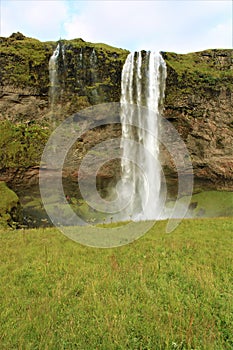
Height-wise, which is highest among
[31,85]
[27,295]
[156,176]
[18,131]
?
[31,85]

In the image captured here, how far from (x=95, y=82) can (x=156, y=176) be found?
13208 mm

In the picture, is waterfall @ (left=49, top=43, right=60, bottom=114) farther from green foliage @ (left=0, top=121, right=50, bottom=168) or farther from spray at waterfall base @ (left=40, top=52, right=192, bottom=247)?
green foliage @ (left=0, top=121, right=50, bottom=168)

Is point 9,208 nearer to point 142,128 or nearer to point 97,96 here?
point 97,96

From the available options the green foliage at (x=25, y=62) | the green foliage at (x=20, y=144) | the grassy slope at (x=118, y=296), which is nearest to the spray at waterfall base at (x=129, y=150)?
the green foliage at (x=20, y=144)

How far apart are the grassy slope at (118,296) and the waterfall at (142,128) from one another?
21559 mm

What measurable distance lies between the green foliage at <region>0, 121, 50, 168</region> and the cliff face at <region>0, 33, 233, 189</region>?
0.09 meters

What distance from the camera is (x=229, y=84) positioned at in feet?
100

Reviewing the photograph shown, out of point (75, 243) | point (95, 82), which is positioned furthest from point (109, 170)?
point (75, 243)

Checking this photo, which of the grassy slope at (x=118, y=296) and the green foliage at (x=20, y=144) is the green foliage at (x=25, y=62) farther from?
the grassy slope at (x=118, y=296)

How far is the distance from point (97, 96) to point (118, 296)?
2618cm

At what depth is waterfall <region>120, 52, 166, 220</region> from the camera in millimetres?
29297

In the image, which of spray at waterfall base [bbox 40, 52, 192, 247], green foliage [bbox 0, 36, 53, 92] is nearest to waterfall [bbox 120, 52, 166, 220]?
spray at waterfall base [bbox 40, 52, 192, 247]

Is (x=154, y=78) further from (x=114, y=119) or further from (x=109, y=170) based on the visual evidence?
(x=109, y=170)

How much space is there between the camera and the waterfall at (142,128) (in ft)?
96.1
